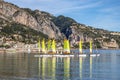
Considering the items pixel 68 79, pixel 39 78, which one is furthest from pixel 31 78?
pixel 68 79

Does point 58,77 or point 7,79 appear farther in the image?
point 58,77

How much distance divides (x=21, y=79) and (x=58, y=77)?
419 inches

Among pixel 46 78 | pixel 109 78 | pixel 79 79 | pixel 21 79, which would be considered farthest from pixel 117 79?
pixel 21 79

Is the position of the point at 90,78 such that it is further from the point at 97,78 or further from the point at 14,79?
the point at 14,79

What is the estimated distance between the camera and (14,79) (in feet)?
315

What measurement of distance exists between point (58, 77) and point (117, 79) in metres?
15.2

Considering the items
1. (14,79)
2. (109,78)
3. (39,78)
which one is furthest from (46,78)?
(109,78)

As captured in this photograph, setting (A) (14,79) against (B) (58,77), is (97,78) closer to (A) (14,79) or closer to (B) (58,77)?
(B) (58,77)

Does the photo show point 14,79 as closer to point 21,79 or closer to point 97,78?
point 21,79

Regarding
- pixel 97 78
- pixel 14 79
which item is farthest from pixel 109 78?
pixel 14 79

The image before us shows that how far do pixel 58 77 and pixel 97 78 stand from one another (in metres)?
10.1

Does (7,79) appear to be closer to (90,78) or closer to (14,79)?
(14,79)

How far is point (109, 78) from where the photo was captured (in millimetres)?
101188

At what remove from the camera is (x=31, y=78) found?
323 feet
